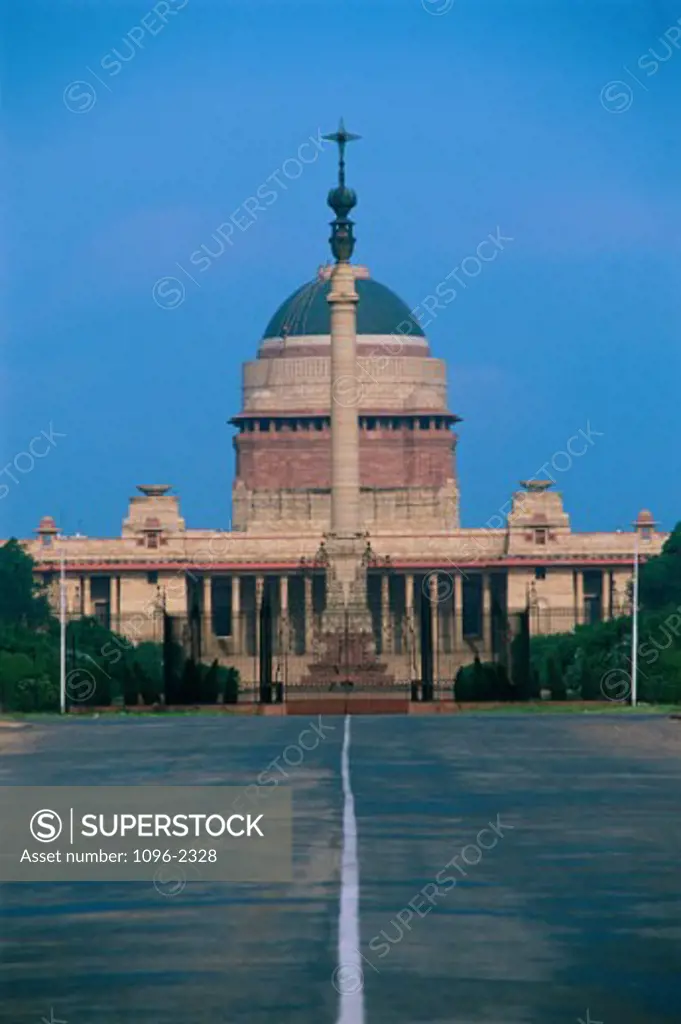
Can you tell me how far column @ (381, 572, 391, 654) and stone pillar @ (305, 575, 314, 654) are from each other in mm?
4840

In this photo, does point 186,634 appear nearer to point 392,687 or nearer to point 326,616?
point 392,687

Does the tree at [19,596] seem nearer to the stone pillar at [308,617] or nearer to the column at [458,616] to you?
the stone pillar at [308,617]

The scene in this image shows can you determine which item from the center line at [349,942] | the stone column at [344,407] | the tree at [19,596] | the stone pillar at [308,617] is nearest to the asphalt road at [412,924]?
the center line at [349,942]

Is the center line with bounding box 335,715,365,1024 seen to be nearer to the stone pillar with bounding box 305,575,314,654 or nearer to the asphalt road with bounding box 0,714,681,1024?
the asphalt road with bounding box 0,714,681,1024

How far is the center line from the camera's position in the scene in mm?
17938

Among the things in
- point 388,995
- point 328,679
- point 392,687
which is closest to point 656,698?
point 392,687

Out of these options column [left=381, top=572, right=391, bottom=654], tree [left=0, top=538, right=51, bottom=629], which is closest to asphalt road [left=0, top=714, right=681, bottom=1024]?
tree [left=0, top=538, right=51, bottom=629]

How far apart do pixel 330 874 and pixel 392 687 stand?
3992 inches

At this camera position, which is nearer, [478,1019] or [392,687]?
[478,1019]

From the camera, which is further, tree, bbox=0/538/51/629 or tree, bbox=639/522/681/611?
tree, bbox=0/538/51/629

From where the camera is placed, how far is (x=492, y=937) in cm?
2222

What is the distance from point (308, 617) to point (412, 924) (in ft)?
523

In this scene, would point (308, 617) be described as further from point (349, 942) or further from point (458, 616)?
point (349, 942)

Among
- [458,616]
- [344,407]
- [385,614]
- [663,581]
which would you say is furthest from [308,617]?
[663,581]
